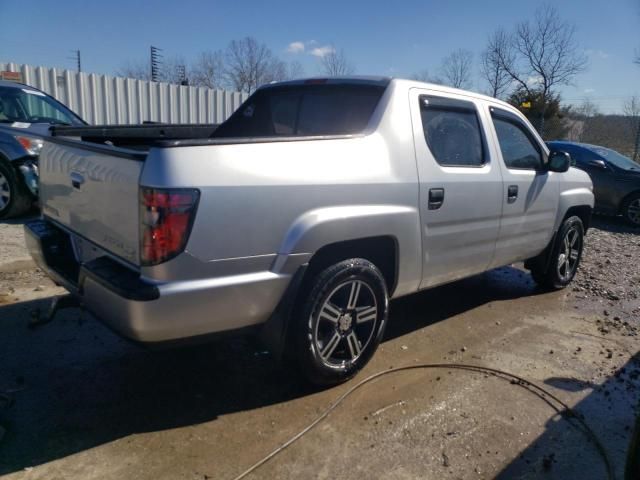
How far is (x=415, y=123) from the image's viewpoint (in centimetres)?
343

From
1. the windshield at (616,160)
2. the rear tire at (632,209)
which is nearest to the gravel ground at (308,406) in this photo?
the rear tire at (632,209)

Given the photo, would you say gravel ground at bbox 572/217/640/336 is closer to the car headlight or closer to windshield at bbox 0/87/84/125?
the car headlight

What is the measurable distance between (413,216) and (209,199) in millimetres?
1492

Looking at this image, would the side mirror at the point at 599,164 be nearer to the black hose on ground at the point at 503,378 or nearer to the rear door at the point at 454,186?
the rear door at the point at 454,186

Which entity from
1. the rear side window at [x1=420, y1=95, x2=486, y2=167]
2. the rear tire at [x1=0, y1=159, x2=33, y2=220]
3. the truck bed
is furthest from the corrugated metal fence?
the rear side window at [x1=420, y1=95, x2=486, y2=167]

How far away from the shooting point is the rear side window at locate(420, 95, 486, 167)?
11.8 feet

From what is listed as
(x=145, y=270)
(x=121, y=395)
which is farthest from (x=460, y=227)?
(x=121, y=395)

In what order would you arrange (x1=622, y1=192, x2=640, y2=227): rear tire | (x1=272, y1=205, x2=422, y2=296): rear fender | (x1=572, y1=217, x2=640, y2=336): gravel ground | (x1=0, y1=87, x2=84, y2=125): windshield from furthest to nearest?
(x1=622, y1=192, x2=640, y2=227): rear tire → (x1=0, y1=87, x2=84, y2=125): windshield → (x1=572, y1=217, x2=640, y2=336): gravel ground → (x1=272, y1=205, x2=422, y2=296): rear fender

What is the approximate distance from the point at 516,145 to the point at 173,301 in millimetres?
3468

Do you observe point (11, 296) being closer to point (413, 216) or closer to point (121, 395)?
point (121, 395)

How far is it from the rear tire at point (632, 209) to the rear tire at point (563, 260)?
5.48 metres

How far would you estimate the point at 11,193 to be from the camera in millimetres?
6828

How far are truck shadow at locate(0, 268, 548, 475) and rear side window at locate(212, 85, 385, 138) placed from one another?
1.72 meters

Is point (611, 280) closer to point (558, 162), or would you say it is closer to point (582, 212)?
point (582, 212)
